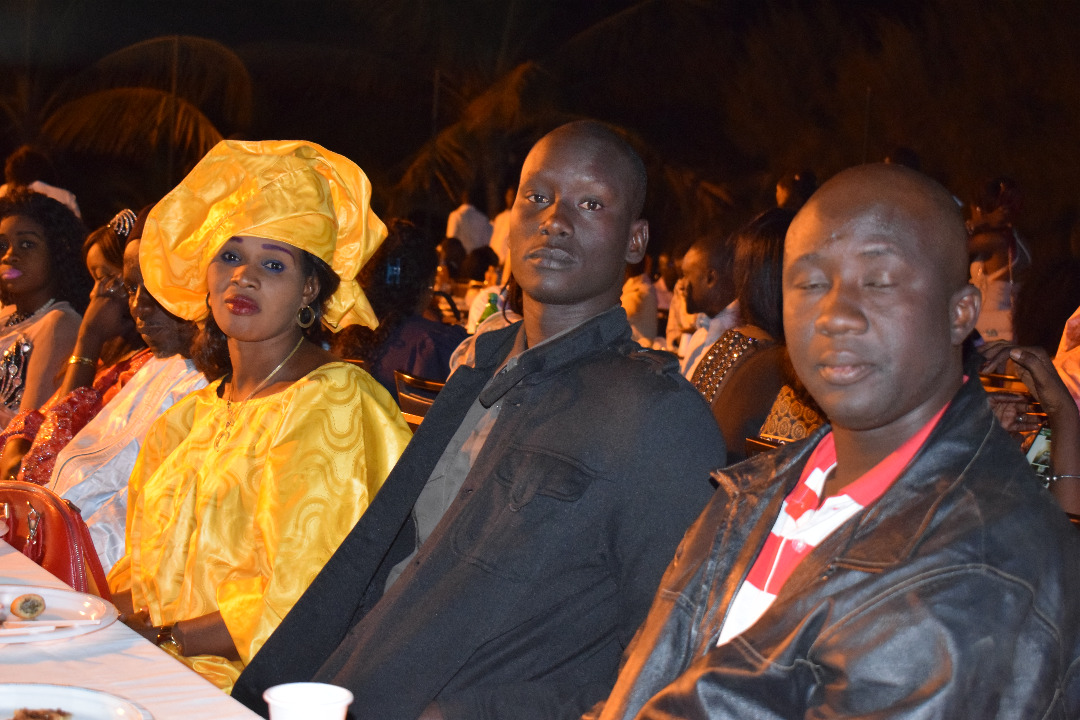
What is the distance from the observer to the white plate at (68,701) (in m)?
1.33

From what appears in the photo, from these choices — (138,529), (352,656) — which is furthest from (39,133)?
(352,656)

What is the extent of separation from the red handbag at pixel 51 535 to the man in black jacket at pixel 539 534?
552mm

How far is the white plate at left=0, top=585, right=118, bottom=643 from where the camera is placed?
1659 millimetres

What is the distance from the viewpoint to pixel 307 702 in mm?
1200

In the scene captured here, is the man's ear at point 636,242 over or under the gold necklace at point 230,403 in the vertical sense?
over

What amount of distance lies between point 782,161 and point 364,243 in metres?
15.8

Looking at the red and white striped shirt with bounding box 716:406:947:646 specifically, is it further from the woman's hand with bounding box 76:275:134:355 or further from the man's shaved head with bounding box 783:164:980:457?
the woman's hand with bounding box 76:275:134:355

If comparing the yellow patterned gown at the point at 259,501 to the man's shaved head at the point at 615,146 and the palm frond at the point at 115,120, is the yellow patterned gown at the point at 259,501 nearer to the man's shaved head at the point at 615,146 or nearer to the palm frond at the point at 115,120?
the man's shaved head at the point at 615,146

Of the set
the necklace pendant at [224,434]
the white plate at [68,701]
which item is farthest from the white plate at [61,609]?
the necklace pendant at [224,434]

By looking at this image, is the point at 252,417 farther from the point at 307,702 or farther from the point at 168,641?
the point at 307,702

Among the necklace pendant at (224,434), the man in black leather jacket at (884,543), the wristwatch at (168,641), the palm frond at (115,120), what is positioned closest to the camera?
the man in black leather jacket at (884,543)

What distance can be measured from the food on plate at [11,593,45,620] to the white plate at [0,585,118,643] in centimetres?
2

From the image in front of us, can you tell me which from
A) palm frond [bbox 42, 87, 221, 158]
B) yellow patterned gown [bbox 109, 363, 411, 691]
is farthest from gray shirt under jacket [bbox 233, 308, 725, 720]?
palm frond [bbox 42, 87, 221, 158]

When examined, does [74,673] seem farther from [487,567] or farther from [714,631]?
[714,631]
